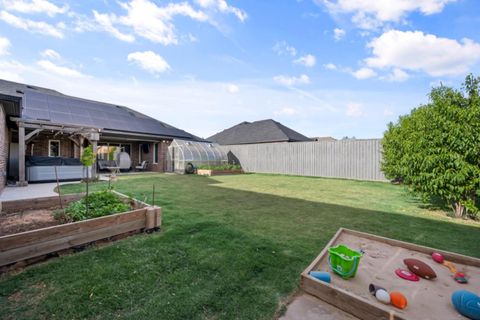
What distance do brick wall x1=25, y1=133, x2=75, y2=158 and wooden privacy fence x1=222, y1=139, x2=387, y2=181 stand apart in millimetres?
11419

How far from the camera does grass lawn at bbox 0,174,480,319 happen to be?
5.73ft

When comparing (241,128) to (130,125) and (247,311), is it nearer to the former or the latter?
(130,125)

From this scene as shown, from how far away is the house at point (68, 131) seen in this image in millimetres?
9320

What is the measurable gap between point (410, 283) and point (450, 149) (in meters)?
4.10

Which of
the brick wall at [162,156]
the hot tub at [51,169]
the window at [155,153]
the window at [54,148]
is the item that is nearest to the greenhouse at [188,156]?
the brick wall at [162,156]

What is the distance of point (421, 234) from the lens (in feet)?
11.9

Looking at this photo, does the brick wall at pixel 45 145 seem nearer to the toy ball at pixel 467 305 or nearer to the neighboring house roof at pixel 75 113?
the neighboring house roof at pixel 75 113

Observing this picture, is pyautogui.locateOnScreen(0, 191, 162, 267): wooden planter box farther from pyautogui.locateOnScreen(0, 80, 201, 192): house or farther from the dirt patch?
pyautogui.locateOnScreen(0, 80, 201, 192): house

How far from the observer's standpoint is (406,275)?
2.24 m

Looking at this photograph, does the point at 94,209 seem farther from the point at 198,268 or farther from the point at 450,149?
the point at 450,149

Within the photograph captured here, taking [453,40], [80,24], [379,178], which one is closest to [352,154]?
[379,178]

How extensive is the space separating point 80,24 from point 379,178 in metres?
15.3

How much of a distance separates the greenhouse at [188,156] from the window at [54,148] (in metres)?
6.60

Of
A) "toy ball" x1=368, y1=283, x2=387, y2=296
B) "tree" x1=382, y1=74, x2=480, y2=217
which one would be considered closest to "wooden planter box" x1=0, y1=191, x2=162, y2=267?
"toy ball" x1=368, y1=283, x2=387, y2=296
